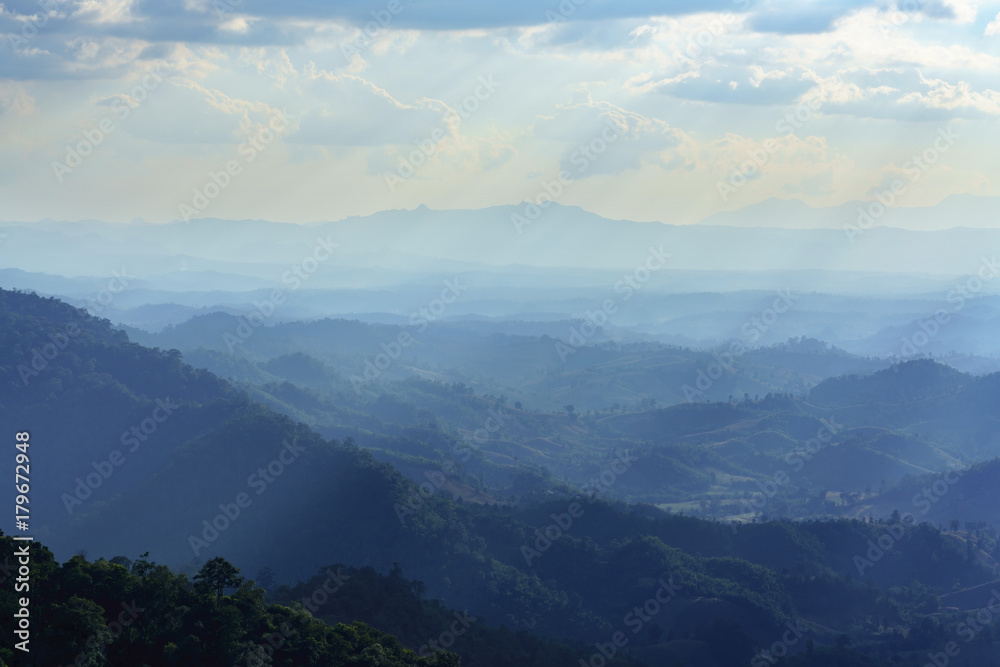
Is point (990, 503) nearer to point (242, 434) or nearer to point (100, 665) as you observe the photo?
point (242, 434)

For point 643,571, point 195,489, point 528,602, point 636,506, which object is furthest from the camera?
point 636,506

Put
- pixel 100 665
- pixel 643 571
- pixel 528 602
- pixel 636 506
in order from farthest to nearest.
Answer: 1. pixel 636 506
2. pixel 643 571
3. pixel 528 602
4. pixel 100 665

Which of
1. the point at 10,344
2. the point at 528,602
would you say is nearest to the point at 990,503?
the point at 528,602

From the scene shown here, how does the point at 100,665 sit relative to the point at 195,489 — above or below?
above

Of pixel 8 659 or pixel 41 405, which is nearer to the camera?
pixel 8 659

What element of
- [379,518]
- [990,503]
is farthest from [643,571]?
[990,503]

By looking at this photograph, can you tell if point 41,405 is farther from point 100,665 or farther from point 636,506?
point 100,665

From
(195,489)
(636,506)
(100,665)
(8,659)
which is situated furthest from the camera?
(636,506)

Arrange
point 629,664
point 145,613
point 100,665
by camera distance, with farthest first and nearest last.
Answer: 1. point 629,664
2. point 145,613
3. point 100,665

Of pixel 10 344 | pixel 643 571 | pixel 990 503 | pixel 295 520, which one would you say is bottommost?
pixel 990 503
